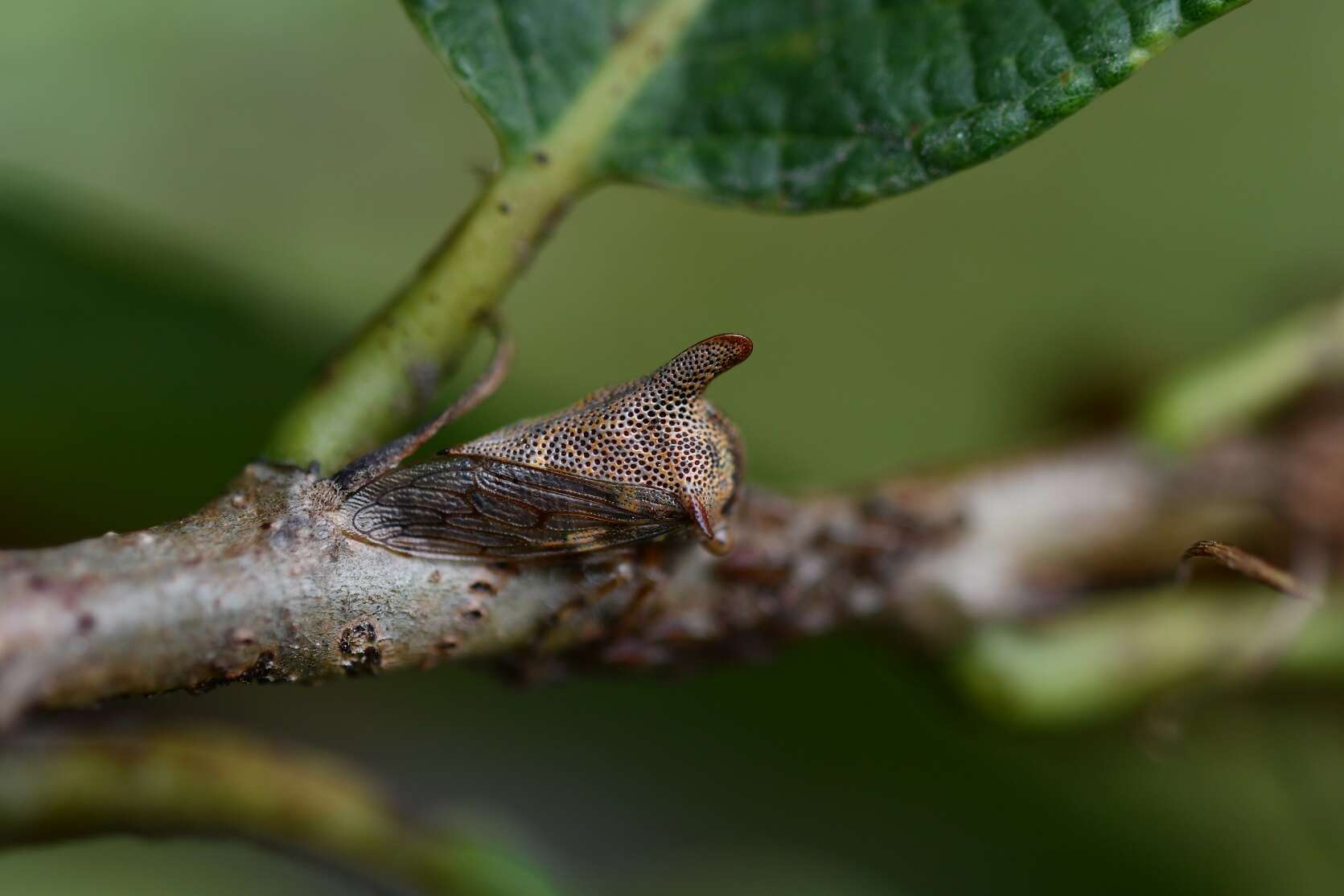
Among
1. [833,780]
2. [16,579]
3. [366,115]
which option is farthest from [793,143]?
[366,115]

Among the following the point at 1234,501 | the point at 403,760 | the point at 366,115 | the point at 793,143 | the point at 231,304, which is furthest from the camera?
the point at 366,115

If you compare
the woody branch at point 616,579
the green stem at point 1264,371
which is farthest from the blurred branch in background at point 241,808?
the green stem at point 1264,371

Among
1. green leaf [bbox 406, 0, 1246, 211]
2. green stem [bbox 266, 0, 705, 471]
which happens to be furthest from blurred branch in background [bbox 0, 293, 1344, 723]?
green leaf [bbox 406, 0, 1246, 211]

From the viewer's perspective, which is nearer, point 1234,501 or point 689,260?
point 1234,501

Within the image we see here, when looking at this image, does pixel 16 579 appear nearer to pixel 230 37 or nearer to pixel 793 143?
pixel 793 143

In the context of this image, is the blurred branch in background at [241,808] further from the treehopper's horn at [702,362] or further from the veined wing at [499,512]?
the treehopper's horn at [702,362]

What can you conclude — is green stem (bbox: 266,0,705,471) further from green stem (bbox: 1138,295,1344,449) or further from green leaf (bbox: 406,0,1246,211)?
green stem (bbox: 1138,295,1344,449)

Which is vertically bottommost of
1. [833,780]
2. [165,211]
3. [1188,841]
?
[1188,841]
